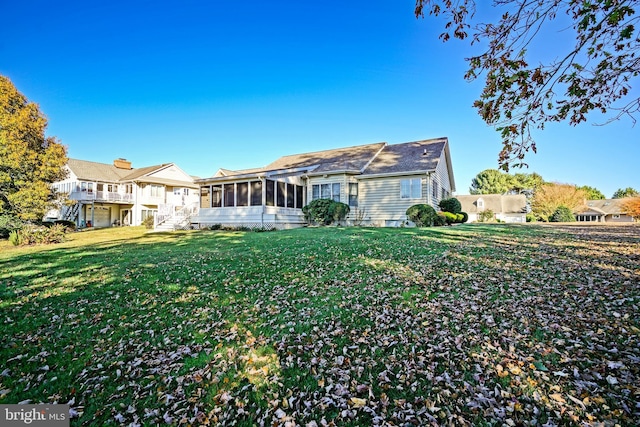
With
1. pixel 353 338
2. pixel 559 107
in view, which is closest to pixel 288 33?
pixel 559 107

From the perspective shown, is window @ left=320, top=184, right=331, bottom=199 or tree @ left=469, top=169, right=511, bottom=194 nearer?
window @ left=320, top=184, right=331, bottom=199

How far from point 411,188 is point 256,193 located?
991 centimetres

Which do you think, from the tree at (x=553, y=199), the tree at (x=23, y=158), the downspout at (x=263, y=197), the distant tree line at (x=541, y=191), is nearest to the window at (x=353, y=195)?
the downspout at (x=263, y=197)

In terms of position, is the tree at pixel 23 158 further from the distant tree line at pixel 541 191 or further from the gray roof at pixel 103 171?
the distant tree line at pixel 541 191

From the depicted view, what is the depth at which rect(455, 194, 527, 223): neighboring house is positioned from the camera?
53.8m

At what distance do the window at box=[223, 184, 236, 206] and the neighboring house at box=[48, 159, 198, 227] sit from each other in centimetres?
1196

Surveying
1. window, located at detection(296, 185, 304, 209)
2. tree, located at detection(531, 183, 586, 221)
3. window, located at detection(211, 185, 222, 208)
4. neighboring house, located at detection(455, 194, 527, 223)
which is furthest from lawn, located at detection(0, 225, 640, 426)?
neighboring house, located at detection(455, 194, 527, 223)

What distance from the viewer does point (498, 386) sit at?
3.21 metres

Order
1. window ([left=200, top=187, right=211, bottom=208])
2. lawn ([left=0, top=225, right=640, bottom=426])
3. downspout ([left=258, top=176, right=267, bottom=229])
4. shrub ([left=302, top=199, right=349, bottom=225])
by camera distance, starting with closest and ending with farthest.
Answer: lawn ([left=0, top=225, right=640, bottom=426]), downspout ([left=258, top=176, right=267, bottom=229]), shrub ([left=302, top=199, right=349, bottom=225]), window ([left=200, top=187, right=211, bottom=208])

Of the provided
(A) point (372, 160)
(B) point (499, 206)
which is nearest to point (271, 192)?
(A) point (372, 160)

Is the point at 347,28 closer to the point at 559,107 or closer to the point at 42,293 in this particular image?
the point at 559,107

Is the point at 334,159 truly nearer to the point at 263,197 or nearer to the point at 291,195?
the point at 291,195

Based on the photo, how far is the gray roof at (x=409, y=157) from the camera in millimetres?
19531

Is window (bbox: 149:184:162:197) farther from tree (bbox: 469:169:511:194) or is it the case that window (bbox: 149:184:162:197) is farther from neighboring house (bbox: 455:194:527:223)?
A: tree (bbox: 469:169:511:194)
